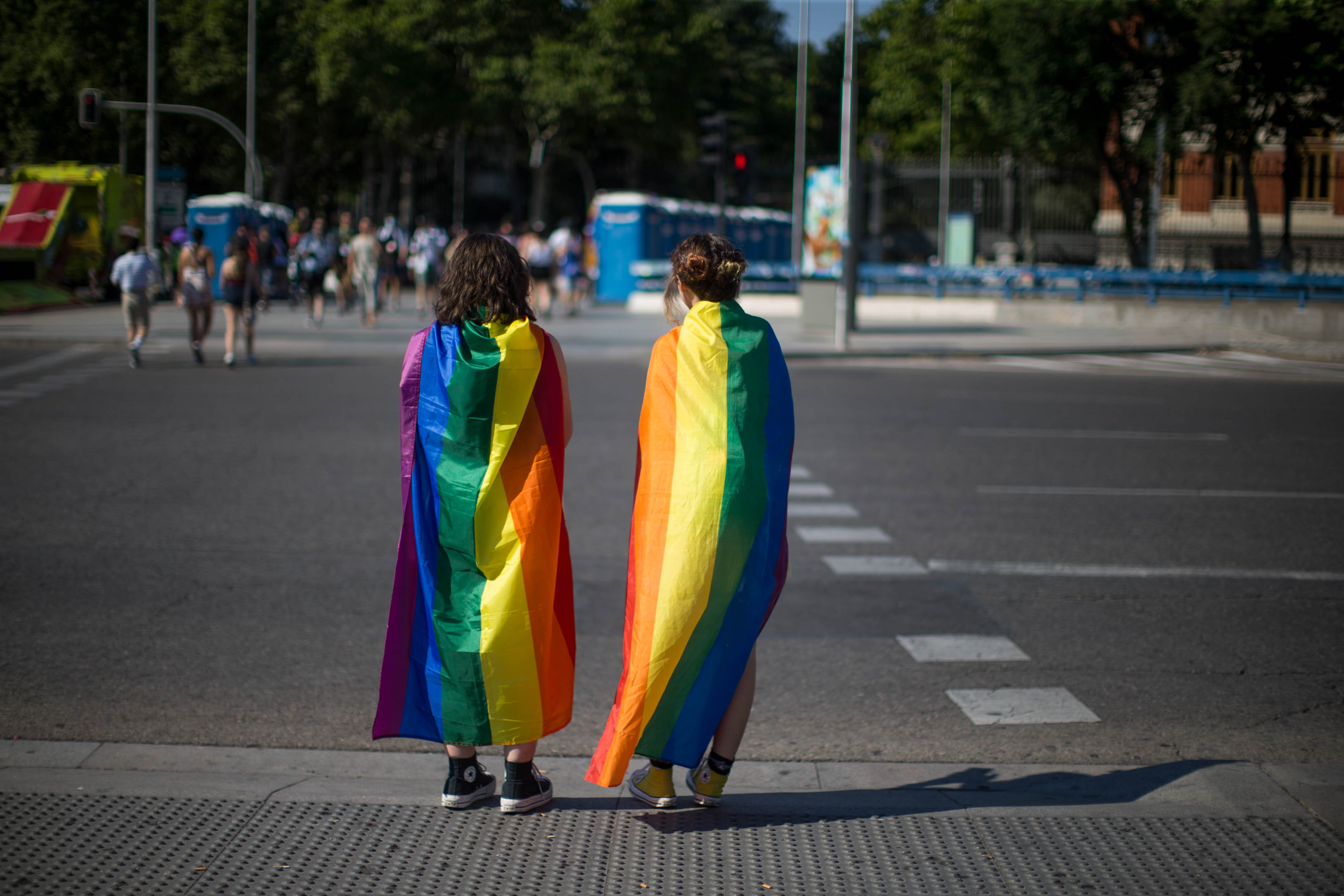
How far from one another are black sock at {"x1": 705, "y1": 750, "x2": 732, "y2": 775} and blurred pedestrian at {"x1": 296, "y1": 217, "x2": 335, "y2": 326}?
18864 mm

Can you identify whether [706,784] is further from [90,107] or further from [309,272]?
[90,107]

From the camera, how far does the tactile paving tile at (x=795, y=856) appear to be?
10.9ft

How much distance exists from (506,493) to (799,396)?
1127 centimetres

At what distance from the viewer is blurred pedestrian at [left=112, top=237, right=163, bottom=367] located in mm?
15805

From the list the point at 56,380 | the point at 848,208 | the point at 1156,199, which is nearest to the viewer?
the point at 56,380

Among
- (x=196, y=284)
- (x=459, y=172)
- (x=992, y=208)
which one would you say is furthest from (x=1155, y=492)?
(x=459, y=172)

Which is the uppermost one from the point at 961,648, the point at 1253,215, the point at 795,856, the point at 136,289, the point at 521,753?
the point at 1253,215

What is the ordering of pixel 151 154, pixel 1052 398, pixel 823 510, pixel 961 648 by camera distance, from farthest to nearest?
pixel 151 154 < pixel 1052 398 < pixel 823 510 < pixel 961 648

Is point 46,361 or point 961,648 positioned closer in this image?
point 961,648

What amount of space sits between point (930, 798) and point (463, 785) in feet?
4.46

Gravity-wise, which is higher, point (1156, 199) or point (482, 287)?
point (1156, 199)

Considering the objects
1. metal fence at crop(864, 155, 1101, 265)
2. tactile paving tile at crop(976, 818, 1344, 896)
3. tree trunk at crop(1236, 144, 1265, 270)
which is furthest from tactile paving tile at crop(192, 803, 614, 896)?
metal fence at crop(864, 155, 1101, 265)

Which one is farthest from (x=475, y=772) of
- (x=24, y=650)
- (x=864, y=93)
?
(x=864, y=93)

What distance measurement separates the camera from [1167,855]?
3484 millimetres
